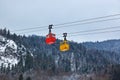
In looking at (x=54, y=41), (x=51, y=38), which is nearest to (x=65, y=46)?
(x=54, y=41)

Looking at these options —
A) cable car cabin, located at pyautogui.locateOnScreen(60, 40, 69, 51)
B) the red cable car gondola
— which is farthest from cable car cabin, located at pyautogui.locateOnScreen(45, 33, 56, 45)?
cable car cabin, located at pyautogui.locateOnScreen(60, 40, 69, 51)

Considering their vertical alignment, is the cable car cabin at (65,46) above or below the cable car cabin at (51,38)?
below

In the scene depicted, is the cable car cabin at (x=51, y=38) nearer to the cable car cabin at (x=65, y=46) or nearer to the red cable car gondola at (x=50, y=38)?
the red cable car gondola at (x=50, y=38)

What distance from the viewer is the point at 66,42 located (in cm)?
3170

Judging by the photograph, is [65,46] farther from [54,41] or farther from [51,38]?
[51,38]

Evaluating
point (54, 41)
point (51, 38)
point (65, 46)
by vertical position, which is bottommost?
point (65, 46)

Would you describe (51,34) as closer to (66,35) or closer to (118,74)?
(66,35)

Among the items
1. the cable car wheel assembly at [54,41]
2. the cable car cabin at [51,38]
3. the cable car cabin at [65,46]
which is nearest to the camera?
the cable car cabin at [65,46]

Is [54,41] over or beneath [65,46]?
over

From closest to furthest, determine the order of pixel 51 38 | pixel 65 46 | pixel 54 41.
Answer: pixel 65 46, pixel 54 41, pixel 51 38

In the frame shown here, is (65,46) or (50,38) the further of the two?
(50,38)

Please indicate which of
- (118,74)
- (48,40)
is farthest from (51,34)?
(118,74)

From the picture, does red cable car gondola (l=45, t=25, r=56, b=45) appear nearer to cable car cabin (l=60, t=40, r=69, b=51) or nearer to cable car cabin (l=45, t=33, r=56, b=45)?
cable car cabin (l=45, t=33, r=56, b=45)

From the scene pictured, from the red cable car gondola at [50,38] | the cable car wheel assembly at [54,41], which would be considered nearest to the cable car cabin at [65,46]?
the cable car wheel assembly at [54,41]
